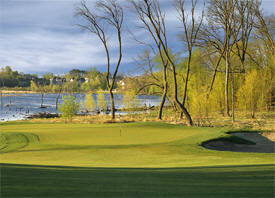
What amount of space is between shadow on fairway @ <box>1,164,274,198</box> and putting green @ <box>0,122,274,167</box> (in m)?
1.61

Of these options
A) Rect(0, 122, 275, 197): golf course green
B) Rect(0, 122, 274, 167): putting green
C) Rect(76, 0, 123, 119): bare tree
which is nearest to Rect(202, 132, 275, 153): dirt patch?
Rect(0, 122, 274, 167): putting green

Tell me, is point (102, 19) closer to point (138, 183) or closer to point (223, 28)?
point (223, 28)

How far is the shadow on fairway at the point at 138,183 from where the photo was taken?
434 centimetres

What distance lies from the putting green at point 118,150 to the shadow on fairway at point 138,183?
5.29ft

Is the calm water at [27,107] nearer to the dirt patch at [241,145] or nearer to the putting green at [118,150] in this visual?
the putting green at [118,150]

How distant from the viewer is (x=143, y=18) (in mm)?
21984

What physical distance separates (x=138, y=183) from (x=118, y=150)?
209 inches

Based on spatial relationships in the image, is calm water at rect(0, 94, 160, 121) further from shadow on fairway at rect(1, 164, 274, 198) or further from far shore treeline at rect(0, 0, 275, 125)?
shadow on fairway at rect(1, 164, 274, 198)

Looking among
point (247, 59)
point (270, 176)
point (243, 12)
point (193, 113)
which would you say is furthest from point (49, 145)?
point (247, 59)

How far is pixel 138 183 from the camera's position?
16.1ft

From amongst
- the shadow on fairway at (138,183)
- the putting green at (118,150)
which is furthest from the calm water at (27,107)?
the shadow on fairway at (138,183)

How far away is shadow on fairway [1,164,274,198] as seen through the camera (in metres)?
4.34

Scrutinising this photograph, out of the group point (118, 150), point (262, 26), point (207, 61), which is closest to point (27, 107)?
point (207, 61)

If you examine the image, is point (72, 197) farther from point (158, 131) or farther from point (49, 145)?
point (158, 131)
